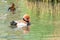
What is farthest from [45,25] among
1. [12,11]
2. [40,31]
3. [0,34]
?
[12,11]

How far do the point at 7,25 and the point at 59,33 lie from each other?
11.7 feet

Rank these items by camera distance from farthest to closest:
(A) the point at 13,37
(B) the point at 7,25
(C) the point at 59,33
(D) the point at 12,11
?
(D) the point at 12,11
(B) the point at 7,25
(C) the point at 59,33
(A) the point at 13,37

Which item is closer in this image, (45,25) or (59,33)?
(59,33)

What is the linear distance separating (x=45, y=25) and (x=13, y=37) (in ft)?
12.0

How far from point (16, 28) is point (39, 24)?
1608mm

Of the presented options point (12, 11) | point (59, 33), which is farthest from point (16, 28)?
point (12, 11)

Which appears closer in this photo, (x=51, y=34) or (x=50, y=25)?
(x=51, y=34)

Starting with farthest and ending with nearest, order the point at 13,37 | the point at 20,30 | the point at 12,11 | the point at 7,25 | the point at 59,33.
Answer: the point at 12,11 < the point at 7,25 < the point at 20,30 < the point at 59,33 < the point at 13,37

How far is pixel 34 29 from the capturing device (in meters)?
16.3

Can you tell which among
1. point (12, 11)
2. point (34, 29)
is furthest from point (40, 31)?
point (12, 11)

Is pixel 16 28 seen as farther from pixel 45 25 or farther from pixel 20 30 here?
pixel 45 25

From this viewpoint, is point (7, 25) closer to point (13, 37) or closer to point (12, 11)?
point (13, 37)

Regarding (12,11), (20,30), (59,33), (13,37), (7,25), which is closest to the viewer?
(13,37)

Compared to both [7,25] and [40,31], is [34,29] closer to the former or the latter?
[40,31]
